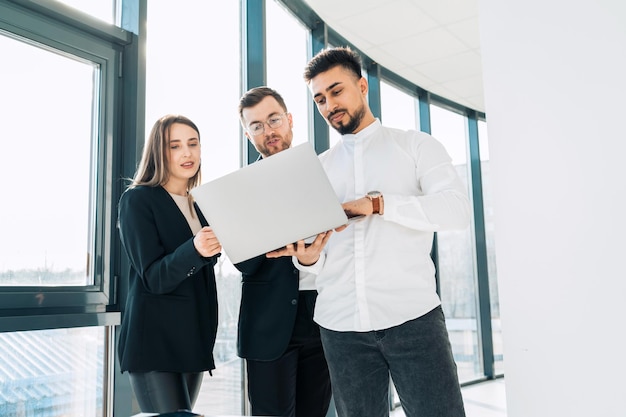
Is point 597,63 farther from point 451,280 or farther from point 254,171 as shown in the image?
point 451,280

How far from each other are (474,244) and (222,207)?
4.40 meters

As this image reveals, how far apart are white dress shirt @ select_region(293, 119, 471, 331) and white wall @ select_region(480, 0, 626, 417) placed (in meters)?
0.62

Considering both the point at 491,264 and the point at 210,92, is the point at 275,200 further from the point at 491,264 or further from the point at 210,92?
the point at 491,264

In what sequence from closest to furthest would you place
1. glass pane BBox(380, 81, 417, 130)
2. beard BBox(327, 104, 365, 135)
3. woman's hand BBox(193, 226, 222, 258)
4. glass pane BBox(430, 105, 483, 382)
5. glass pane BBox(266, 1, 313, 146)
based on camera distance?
woman's hand BBox(193, 226, 222, 258)
beard BBox(327, 104, 365, 135)
glass pane BBox(266, 1, 313, 146)
glass pane BBox(380, 81, 417, 130)
glass pane BBox(430, 105, 483, 382)

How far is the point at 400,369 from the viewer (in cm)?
128

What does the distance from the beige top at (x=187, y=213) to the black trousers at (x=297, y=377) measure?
1.25 ft

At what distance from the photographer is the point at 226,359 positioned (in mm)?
2402

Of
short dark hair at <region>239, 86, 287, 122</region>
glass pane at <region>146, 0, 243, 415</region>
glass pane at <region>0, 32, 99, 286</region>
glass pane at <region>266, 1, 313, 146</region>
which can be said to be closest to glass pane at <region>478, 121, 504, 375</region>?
glass pane at <region>266, 1, 313, 146</region>

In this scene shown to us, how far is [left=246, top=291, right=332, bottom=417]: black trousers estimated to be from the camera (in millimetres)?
1556

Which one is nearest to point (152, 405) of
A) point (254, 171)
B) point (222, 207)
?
point (222, 207)

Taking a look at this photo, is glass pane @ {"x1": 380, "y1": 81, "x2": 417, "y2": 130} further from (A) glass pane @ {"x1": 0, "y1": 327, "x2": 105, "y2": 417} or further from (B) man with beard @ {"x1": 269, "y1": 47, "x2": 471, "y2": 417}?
(A) glass pane @ {"x1": 0, "y1": 327, "x2": 105, "y2": 417}

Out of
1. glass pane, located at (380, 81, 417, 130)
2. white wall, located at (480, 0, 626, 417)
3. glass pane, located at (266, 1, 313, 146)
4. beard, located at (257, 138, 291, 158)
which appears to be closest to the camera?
white wall, located at (480, 0, 626, 417)

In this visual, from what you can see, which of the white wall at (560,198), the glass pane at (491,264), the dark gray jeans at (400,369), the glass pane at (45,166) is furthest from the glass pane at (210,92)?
the glass pane at (491,264)

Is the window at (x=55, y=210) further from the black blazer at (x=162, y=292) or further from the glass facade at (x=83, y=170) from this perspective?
the black blazer at (x=162, y=292)
